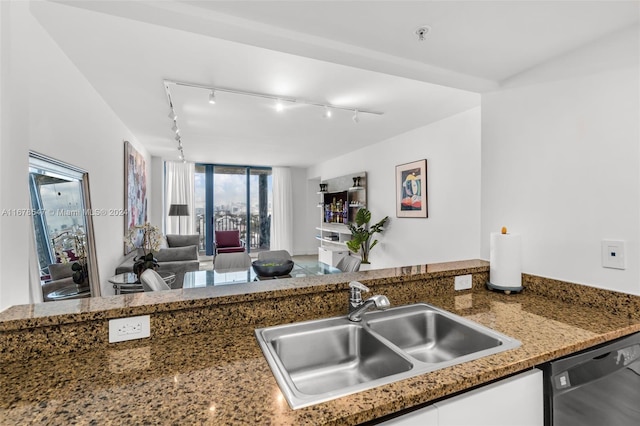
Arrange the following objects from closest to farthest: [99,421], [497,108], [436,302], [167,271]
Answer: [99,421] < [436,302] < [497,108] < [167,271]

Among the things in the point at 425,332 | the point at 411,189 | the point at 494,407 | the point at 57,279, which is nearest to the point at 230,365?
the point at 494,407

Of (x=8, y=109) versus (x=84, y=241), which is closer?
(x=8, y=109)

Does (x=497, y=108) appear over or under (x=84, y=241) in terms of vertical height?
over

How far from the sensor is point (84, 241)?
227 centimetres

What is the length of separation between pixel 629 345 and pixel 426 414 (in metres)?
1.05

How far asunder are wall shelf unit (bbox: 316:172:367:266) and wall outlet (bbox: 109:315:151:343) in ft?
15.1

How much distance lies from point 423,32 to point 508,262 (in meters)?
1.33

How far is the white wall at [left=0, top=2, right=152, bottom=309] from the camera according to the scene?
111 cm

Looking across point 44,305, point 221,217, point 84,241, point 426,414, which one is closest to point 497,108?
point 426,414

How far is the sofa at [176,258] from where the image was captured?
10.9 feet

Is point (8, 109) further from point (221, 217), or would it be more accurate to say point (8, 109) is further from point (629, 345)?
point (221, 217)

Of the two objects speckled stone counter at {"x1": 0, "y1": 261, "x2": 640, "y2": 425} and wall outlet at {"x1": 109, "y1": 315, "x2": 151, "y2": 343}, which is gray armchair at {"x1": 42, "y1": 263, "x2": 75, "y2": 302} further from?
wall outlet at {"x1": 109, "y1": 315, "x2": 151, "y2": 343}

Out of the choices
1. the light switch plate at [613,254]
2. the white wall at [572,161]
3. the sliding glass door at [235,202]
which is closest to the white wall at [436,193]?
the white wall at [572,161]

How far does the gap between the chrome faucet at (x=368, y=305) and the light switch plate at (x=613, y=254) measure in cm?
114
